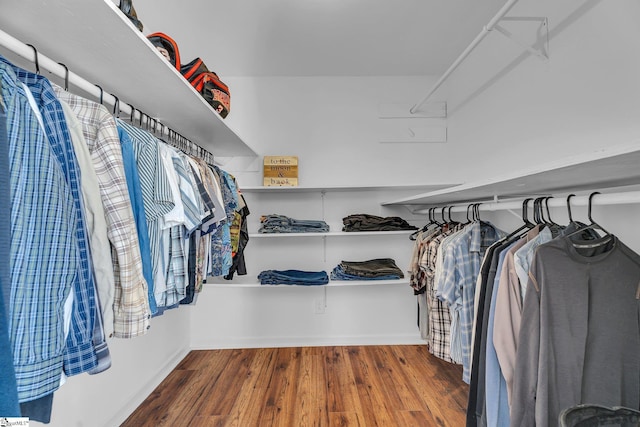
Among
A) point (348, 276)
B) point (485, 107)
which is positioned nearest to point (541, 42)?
point (485, 107)

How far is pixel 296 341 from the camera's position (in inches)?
98.0

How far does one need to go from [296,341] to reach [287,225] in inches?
39.2

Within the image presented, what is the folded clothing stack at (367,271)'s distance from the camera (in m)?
2.29

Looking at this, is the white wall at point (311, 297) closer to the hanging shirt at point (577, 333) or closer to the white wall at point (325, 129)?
the white wall at point (325, 129)

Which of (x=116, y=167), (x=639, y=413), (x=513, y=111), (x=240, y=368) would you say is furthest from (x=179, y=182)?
(x=513, y=111)

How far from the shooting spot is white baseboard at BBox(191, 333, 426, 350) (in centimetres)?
248

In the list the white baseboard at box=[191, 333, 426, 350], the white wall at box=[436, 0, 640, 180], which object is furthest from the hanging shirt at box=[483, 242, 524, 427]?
the white baseboard at box=[191, 333, 426, 350]

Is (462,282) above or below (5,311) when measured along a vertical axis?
below

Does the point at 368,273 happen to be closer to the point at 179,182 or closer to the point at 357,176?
the point at 357,176

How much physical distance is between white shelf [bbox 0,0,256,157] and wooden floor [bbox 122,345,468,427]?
1.62 m

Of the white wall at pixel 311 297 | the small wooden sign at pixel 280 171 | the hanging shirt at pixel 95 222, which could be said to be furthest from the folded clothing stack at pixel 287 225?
the hanging shirt at pixel 95 222

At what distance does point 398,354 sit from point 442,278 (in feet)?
3.68

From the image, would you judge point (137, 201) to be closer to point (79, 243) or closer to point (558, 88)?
point (79, 243)

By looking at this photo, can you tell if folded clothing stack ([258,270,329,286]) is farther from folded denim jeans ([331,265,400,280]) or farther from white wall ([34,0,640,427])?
white wall ([34,0,640,427])
